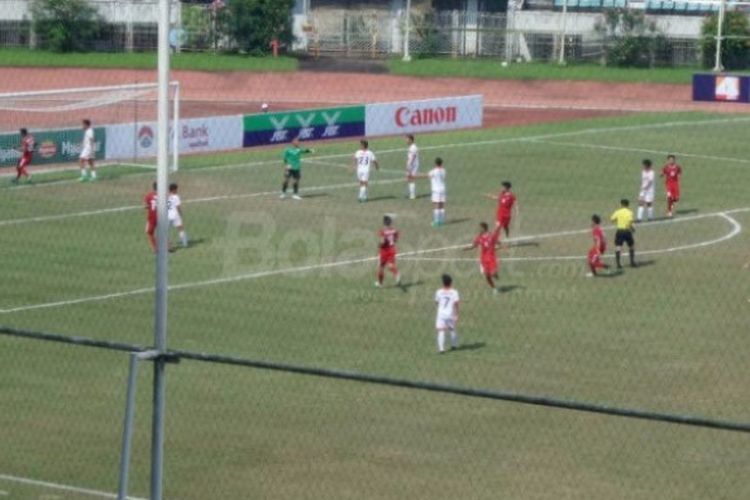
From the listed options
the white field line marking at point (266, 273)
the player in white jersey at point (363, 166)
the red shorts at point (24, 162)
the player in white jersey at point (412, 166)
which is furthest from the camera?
the red shorts at point (24, 162)

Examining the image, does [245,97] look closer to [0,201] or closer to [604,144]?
[604,144]

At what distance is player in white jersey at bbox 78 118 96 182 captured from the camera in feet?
131

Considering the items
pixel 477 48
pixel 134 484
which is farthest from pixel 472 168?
pixel 134 484

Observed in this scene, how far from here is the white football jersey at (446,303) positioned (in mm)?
23547

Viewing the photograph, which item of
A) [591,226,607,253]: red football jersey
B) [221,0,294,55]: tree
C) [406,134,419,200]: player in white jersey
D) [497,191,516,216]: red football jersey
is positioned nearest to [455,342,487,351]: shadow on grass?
[591,226,607,253]: red football jersey

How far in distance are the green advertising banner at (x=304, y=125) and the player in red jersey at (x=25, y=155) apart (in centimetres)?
695

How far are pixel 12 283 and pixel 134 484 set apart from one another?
1208 cm

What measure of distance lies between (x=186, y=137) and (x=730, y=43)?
23.0 m

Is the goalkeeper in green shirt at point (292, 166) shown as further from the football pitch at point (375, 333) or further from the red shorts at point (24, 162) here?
the red shorts at point (24, 162)

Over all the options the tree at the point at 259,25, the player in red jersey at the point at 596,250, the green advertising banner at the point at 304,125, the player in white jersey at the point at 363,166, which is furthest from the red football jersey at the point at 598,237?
the tree at the point at 259,25

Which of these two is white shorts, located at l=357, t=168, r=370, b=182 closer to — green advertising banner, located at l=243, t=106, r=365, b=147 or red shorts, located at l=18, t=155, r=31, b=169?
red shorts, located at l=18, t=155, r=31, b=169

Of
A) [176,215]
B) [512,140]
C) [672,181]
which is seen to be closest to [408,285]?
[176,215]

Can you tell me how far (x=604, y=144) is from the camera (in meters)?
48.6

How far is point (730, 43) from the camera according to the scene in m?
59.9
